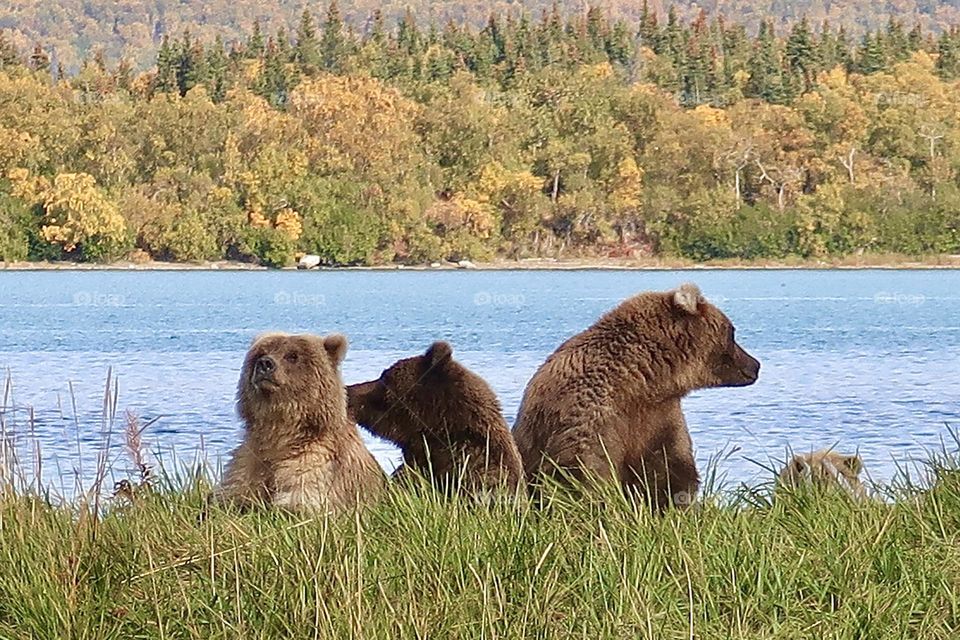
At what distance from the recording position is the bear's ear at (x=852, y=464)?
605 centimetres

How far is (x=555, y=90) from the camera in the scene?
82688mm

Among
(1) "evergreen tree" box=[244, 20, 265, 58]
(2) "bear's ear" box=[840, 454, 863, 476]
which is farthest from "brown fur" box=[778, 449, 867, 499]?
(1) "evergreen tree" box=[244, 20, 265, 58]

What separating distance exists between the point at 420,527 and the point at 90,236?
59588 mm

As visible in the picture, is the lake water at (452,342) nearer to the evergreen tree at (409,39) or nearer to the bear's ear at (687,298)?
the bear's ear at (687,298)

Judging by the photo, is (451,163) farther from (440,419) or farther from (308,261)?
(440,419)

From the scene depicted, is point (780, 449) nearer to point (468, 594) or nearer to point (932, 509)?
point (932, 509)

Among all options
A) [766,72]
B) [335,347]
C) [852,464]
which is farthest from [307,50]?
[335,347]

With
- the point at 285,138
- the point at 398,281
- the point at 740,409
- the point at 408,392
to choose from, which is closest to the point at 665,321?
the point at 408,392

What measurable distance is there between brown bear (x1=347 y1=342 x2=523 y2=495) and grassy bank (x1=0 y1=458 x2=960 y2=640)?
2.28 ft

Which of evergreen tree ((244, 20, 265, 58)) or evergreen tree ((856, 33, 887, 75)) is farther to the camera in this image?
evergreen tree ((244, 20, 265, 58))

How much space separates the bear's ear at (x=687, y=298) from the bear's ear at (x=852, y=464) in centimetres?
98

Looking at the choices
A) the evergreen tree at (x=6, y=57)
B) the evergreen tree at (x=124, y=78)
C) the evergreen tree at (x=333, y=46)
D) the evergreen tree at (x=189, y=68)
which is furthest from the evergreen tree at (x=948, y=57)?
the evergreen tree at (x=6, y=57)

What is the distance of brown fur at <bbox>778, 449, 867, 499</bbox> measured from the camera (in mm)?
5395

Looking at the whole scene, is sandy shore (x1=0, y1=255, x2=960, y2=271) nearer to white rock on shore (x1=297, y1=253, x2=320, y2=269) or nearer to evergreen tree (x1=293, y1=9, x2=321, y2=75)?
white rock on shore (x1=297, y1=253, x2=320, y2=269)
